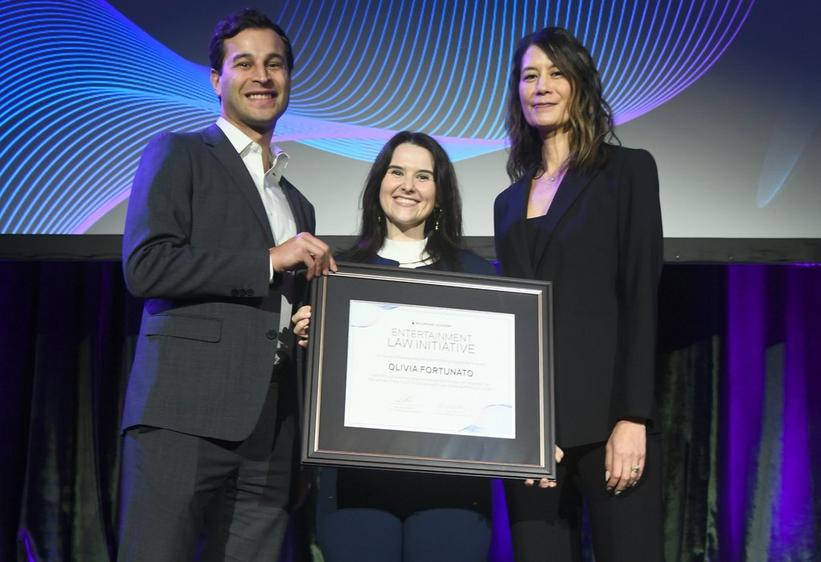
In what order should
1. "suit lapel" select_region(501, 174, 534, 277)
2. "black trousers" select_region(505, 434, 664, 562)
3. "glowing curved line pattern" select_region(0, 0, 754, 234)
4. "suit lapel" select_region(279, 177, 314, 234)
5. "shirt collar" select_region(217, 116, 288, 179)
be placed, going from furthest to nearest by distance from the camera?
"glowing curved line pattern" select_region(0, 0, 754, 234) < "suit lapel" select_region(279, 177, 314, 234) < "shirt collar" select_region(217, 116, 288, 179) < "suit lapel" select_region(501, 174, 534, 277) < "black trousers" select_region(505, 434, 664, 562)

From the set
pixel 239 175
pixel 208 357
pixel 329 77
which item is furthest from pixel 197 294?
pixel 329 77

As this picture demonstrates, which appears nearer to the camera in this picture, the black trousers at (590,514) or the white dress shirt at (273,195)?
the black trousers at (590,514)

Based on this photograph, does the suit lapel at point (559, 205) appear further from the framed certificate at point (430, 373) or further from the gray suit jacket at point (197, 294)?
the gray suit jacket at point (197, 294)

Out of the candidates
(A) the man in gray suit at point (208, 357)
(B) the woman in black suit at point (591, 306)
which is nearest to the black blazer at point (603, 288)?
(B) the woman in black suit at point (591, 306)

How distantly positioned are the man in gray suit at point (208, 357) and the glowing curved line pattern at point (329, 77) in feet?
3.31

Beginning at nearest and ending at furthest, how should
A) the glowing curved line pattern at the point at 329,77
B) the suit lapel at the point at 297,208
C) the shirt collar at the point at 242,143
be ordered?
the shirt collar at the point at 242,143 < the suit lapel at the point at 297,208 < the glowing curved line pattern at the point at 329,77

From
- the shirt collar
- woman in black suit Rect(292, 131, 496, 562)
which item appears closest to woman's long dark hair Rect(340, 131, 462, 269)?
woman in black suit Rect(292, 131, 496, 562)

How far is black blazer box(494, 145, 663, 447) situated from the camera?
64.0 inches

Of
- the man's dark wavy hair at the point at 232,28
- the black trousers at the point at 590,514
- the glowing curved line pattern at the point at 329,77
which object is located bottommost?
the black trousers at the point at 590,514

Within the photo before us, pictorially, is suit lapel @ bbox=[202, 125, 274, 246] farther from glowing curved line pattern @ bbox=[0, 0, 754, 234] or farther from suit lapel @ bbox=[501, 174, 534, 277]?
glowing curved line pattern @ bbox=[0, 0, 754, 234]

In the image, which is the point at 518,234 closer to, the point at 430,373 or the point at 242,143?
the point at 430,373

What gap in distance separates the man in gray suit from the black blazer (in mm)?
506

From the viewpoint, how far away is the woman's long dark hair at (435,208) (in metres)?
2.27

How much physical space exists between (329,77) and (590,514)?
6.02 ft
